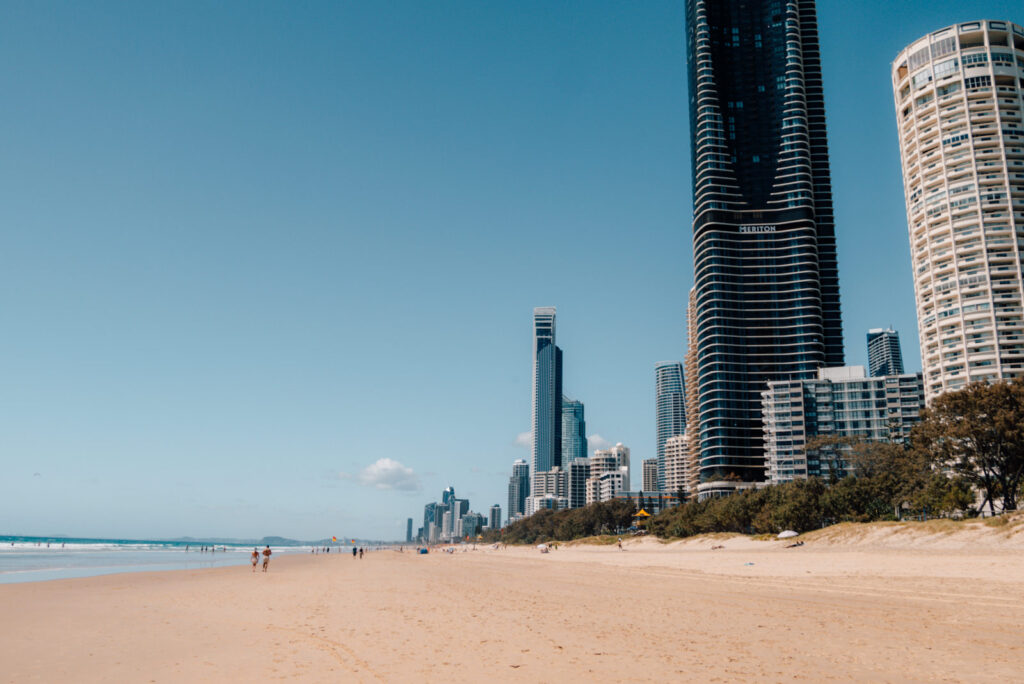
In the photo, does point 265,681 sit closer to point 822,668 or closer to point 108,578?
point 822,668

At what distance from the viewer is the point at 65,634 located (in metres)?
19.1

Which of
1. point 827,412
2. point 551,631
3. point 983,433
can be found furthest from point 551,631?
point 827,412

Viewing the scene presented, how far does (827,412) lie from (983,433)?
356 ft

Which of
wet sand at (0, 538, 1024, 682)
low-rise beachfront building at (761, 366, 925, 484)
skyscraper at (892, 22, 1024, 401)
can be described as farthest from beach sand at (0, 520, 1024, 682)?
low-rise beachfront building at (761, 366, 925, 484)

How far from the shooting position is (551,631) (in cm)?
1819

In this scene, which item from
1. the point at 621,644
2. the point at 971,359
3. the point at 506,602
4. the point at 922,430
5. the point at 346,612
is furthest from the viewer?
the point at 971,359

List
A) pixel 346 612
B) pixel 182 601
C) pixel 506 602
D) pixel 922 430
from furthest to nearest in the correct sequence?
pixel 922 430 < pixel 182 601 < pixel 506 602 < pixel 346 612

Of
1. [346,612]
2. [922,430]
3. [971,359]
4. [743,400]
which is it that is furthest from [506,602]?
[743,400]

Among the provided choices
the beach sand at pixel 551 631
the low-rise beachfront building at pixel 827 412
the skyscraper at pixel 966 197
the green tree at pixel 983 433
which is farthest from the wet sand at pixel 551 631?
the low-rise beachfront building at pixel 827 412

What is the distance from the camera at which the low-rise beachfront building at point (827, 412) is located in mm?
161125

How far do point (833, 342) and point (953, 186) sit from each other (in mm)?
62430

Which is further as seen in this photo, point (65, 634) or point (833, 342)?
point (833, 342)

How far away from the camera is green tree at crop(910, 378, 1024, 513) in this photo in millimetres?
64812

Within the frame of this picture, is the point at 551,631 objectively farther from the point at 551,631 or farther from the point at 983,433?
the point at 983,433
